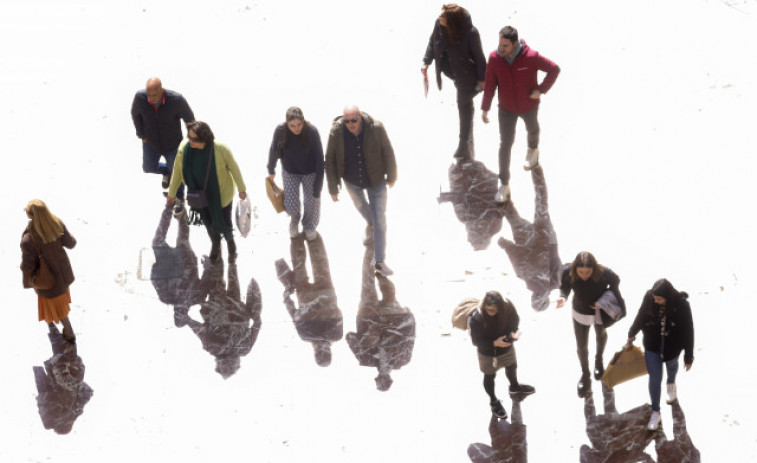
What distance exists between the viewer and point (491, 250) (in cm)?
1104

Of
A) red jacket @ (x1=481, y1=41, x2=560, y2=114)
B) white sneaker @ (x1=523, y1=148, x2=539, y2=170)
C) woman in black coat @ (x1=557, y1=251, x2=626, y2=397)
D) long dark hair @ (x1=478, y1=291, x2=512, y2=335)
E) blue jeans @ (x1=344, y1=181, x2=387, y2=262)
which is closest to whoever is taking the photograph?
long dark hair @ (x1=478, y1=291, x2=512, y2=335)

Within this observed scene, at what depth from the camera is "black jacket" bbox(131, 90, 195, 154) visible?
10844 mm

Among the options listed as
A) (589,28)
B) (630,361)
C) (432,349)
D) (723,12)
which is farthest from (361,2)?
(630,361)

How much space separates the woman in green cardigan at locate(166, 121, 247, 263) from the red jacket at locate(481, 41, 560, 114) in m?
2.72

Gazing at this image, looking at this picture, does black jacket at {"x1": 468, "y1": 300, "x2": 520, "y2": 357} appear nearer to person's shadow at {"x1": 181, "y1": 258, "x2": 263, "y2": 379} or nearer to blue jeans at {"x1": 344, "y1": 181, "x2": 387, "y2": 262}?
blue jeans at {"x1": 344, "y1": 181, "x2": 387, "y2": 262}

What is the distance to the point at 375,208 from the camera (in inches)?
414

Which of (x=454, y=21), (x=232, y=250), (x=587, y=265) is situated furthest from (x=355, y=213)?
(x=587, y=265)

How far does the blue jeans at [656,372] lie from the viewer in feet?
29.3

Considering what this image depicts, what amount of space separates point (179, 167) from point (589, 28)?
6.25 metres

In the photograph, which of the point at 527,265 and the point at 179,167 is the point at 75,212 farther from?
the point at 527,265

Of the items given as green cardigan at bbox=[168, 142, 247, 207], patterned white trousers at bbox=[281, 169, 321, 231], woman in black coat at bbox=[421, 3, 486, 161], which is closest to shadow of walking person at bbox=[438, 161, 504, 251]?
woman in black coat at bbox=[421, 3, 486, 161]

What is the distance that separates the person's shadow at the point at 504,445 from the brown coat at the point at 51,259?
4.06 metres

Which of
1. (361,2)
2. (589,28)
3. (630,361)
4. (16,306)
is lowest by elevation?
(630,361)

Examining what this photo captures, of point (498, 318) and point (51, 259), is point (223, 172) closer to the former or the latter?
point (51, 259)
